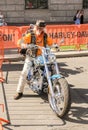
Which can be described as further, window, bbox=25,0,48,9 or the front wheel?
window, bbox=25,0,48,9

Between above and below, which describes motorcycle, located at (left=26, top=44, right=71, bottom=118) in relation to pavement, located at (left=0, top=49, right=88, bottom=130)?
above

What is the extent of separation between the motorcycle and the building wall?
21.3m

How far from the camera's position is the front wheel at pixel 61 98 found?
335 inches

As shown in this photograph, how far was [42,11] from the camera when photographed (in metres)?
31.5

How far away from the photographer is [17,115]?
29.6 feet

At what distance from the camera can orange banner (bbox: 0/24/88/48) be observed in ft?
55.1

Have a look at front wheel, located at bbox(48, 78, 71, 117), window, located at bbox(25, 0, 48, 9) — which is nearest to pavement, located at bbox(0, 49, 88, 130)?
front wheel, located at bbox(48, 78, 71, 117)

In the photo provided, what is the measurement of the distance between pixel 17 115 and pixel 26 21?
22.7 meters

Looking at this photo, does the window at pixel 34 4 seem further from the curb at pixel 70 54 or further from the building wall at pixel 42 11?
the curb at pixel 70 54

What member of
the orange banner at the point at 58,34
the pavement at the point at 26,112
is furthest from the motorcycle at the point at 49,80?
the orange banner at the point at 58,34

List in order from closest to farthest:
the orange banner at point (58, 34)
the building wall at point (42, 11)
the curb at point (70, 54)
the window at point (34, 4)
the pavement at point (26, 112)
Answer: the pavement at point (26, 112) < the curb at point (70, 54) < the orange banner at point (58, 34) < the building wall at point (42, 11) < the window at point (34, 4)

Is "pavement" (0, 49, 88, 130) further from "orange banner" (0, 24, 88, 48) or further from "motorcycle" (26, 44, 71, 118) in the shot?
"orange banner" (0, 24, 88, 48)

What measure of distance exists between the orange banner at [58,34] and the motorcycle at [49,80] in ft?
21.3

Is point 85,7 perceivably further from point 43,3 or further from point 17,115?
point 17,115
